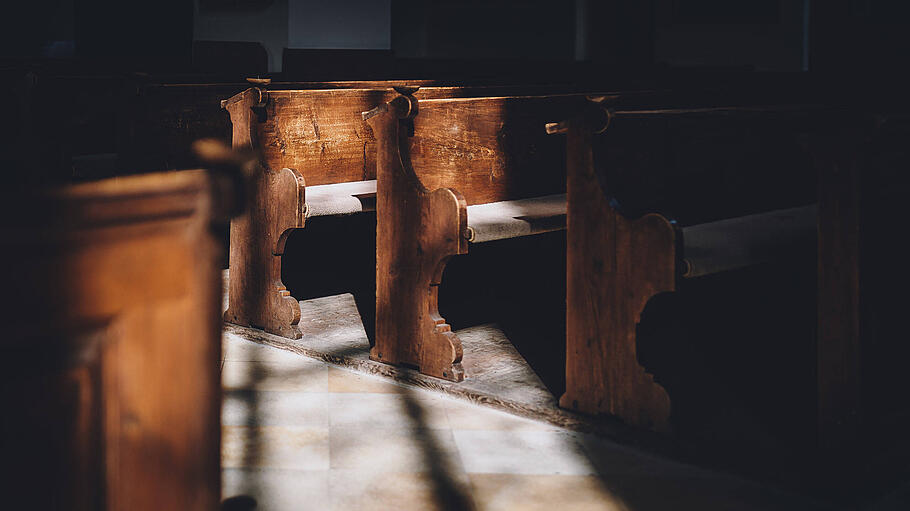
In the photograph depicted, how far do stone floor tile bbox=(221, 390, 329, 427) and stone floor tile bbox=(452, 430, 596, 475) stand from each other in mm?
430

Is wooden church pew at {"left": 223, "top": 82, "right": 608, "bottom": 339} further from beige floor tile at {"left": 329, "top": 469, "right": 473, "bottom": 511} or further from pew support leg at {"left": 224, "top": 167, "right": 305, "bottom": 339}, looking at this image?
beige floor tile at {"left": 329, "top": 469, "right": 473, "bottom": 511}

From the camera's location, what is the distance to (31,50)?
1331cm

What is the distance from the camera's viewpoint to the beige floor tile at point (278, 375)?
3004 mm

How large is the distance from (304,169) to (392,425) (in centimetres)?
143

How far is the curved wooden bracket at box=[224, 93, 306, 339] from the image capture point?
3.50 m

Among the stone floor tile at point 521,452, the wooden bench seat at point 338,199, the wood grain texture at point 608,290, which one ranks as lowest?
the stone floor tile at point 521,452

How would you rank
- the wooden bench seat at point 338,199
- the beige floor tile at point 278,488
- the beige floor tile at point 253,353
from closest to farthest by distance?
the beige floor tile at point 278,488 → the beige floor tile at point 253,353 → the wooden bench seat at point 338,199

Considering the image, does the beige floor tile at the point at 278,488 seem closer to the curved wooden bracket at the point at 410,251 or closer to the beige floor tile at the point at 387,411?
the beige floor tile at the point at 387,411

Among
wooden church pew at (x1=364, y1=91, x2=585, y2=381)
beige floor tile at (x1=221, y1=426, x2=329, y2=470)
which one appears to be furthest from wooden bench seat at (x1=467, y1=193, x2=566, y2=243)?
beige floor tile at (x1=221, y1=426, x2=329, y2=470)

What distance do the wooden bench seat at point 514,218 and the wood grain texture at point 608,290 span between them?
1.02ft

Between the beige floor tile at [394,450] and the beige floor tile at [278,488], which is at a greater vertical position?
the beige floor tile at [394,450]

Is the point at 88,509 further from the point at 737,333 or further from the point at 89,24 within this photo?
the point at 89,24

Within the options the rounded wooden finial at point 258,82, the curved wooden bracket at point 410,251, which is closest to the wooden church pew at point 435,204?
the curved wooden bracket at point 410,251

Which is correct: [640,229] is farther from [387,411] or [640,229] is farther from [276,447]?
[276,447]
